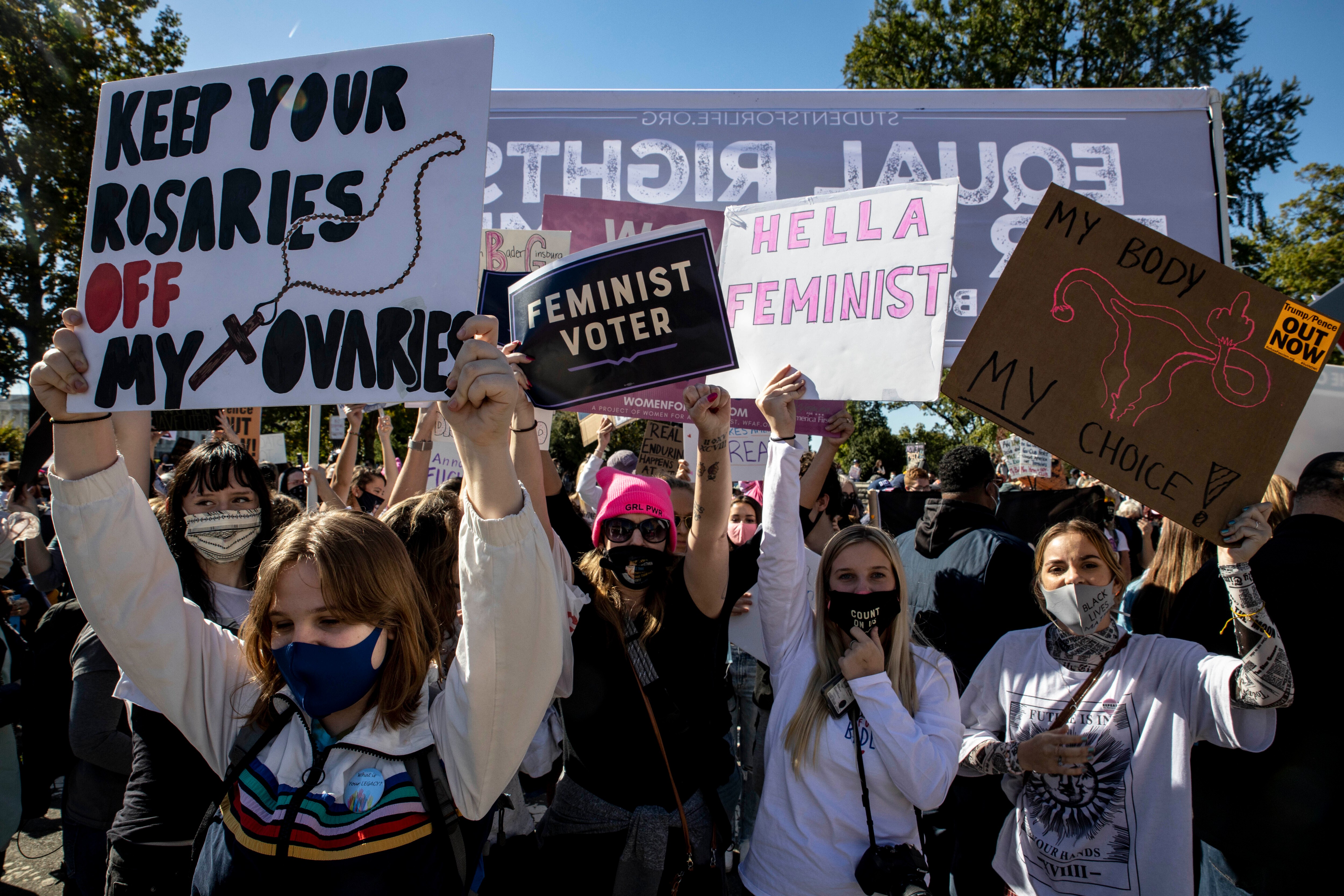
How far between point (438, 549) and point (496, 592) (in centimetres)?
161

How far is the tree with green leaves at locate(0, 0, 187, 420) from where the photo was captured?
691 inches

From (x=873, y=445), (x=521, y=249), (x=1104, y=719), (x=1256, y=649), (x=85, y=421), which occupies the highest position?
(x=873, y=445)

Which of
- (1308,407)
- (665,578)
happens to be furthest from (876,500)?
(665,578)

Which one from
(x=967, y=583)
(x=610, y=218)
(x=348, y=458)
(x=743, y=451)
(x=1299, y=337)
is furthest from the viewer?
(x=743, y=451)

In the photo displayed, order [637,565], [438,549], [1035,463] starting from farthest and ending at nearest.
→ [1035,463], [438,549], [637,565]

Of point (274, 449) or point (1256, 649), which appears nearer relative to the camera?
point (1256, 649)

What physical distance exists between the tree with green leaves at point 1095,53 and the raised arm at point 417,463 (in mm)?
19833

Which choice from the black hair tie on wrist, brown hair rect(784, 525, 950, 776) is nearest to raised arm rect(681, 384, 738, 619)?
brown hair rect(784, 525, 950, 776)

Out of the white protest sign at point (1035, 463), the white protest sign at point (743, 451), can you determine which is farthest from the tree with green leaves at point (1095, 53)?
the white protest sign at point (743, 451)

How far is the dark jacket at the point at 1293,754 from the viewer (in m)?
2.34

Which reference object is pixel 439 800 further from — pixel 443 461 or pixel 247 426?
pixel 247 426

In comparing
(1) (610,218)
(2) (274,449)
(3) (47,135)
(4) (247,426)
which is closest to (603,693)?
(1) (610,218)

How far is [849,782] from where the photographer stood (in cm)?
222

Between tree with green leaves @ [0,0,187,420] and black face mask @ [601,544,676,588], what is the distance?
1981 centimetres
